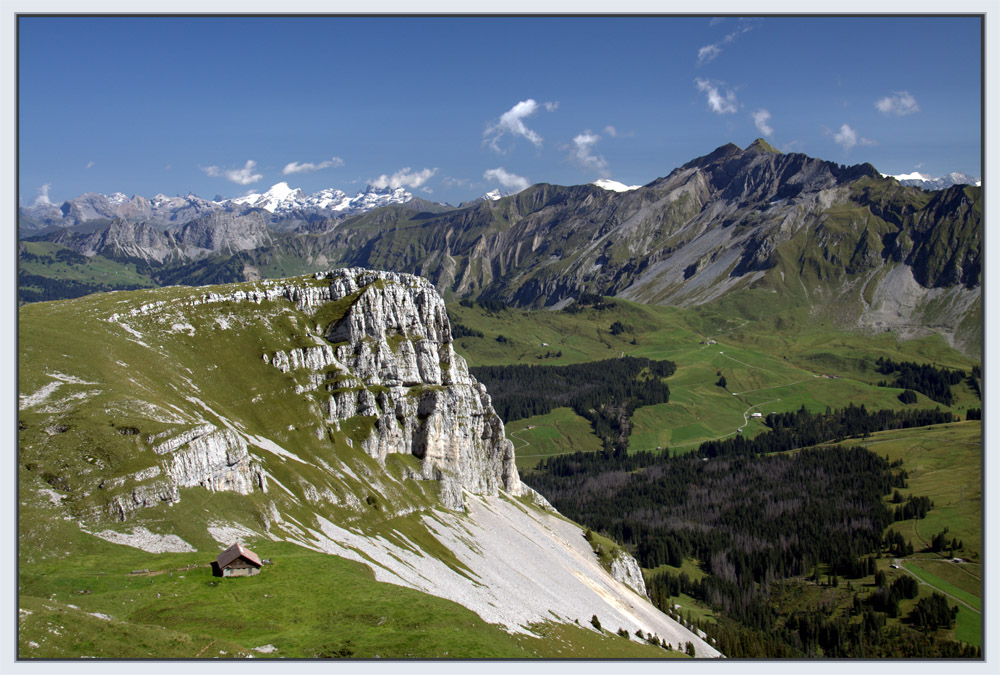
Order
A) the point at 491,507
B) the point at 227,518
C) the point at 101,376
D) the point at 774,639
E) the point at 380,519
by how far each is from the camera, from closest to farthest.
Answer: the point at 227,518, the point at 101,376, the point at 380,519, the point at 491,507, the point at 774,639

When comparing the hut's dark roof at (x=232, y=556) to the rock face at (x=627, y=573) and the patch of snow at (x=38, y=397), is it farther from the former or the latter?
the rock face at (x=627, y=573)

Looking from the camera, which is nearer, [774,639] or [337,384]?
[337,384]

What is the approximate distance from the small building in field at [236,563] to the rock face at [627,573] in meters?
131

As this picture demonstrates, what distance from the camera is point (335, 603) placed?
67750 mm

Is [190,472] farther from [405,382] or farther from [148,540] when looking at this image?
[405,382]

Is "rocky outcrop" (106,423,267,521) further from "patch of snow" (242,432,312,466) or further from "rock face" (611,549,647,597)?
"rock face" (611,549,647,597)

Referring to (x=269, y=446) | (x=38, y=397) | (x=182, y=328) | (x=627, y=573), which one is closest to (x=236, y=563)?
(x=38, y=397)

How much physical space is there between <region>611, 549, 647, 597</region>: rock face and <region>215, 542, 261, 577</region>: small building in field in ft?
430

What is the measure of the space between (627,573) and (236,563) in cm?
14067

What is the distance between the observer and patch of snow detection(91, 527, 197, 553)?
76.2 meters

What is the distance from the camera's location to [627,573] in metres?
189
